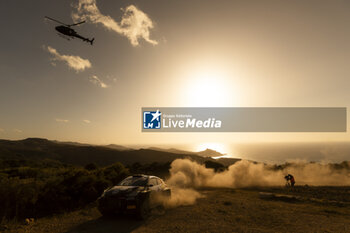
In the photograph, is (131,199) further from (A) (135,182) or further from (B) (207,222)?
(B) (207,222)

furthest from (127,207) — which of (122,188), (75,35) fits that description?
(75,35)

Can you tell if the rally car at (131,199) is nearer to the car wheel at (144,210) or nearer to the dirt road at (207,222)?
the car wheel at (144,210)

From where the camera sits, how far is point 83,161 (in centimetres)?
7475

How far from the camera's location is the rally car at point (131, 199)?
7.59 meters

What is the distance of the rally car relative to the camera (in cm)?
759

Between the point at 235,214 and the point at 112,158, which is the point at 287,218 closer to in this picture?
the point at 235,214

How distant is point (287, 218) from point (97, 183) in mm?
11896

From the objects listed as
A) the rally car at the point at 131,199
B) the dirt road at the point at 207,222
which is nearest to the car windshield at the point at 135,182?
the rally car at the point at 131,199

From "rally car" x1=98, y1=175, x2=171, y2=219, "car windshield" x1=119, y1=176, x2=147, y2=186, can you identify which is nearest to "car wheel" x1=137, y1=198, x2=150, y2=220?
"rally car" x1=98, y1=175, x2=171, y2=219

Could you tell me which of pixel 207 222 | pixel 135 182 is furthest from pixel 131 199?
pixel 207 222

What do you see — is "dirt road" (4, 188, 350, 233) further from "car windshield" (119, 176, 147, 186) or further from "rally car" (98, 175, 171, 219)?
"car windshield" (119, 176, 147, 186)

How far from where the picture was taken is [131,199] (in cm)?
761

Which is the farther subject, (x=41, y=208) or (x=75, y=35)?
(x=75, y=35)

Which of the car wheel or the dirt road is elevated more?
the car wheel
